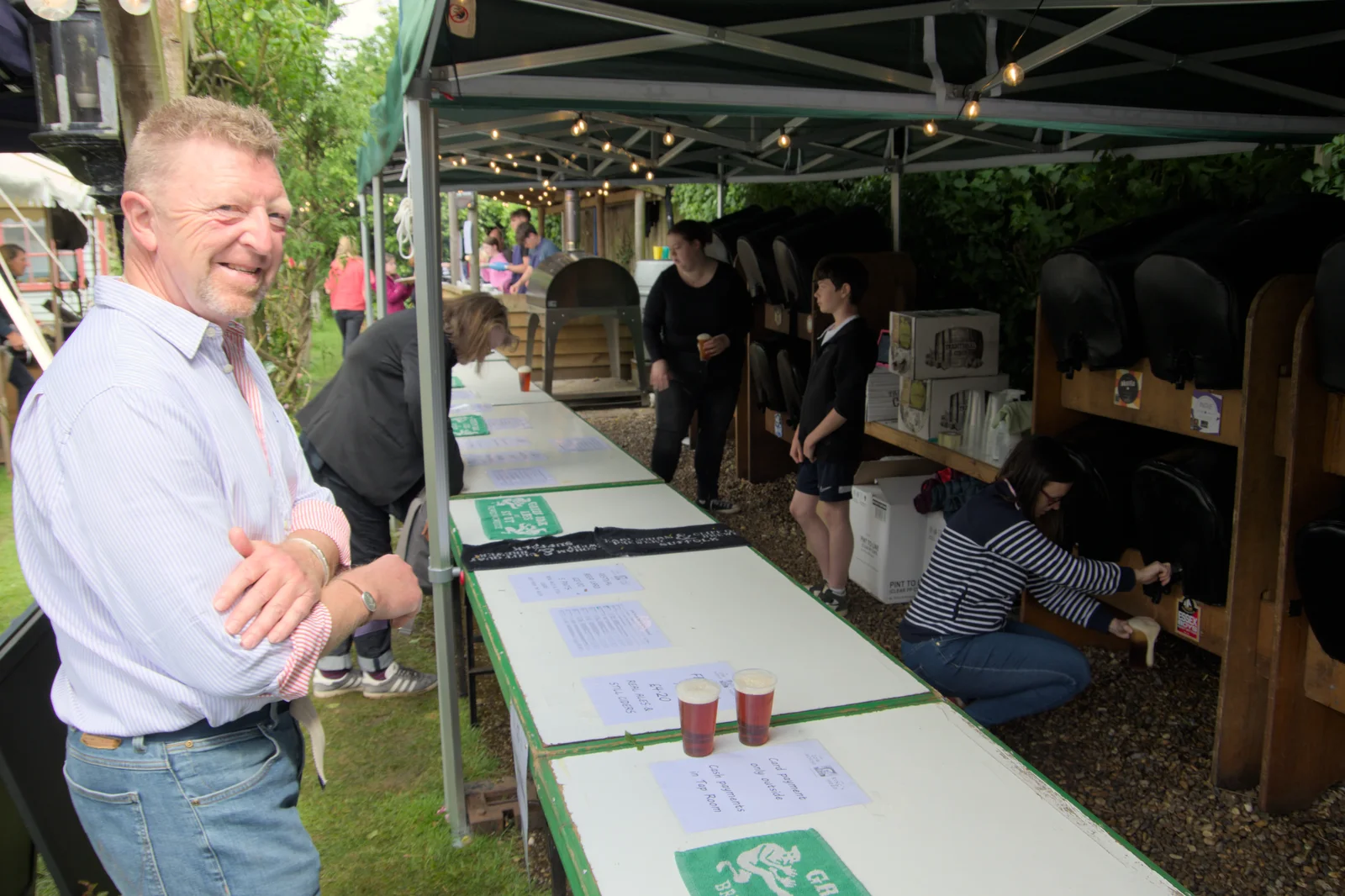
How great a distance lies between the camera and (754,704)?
1828 mm

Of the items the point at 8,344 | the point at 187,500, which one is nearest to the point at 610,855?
the point at 187,500

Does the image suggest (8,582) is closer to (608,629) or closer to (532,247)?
(608,629)

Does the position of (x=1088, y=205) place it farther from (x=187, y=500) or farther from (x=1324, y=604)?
(x=187, y=500)

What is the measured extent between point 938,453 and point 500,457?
217 centimetres

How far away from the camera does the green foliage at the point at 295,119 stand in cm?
847

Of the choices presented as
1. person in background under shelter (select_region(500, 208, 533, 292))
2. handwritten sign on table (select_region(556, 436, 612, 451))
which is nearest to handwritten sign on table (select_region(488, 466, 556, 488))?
handwritten sign on table (select_region(556, 436, 612, 451))

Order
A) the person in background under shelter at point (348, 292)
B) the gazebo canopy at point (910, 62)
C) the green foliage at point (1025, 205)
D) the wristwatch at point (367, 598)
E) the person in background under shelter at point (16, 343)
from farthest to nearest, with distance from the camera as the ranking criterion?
the person in background under shelter at point (348, 292)
the person in background under shelter at point (16, 343)
the green foliage at point (1025, 205)
the gazebo canopy at point (910, 62)
the wristwatch at point (367, 598)

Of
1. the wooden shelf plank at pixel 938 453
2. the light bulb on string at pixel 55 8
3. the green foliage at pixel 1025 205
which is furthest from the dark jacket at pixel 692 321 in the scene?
the light bulb on string at pixel 55 8

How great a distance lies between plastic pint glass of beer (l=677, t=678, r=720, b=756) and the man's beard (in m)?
1.00

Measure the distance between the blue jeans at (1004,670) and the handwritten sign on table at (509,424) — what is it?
2.78 meters

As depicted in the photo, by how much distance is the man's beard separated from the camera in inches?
56.2

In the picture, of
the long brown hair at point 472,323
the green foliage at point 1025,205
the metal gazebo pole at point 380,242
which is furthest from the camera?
the metal gazebo pole at point 380,242

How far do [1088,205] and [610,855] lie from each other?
489cm

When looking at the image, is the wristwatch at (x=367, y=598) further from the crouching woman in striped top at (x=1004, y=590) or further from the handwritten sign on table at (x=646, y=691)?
the crouching woman in striped top at (x=1004, y=590)
